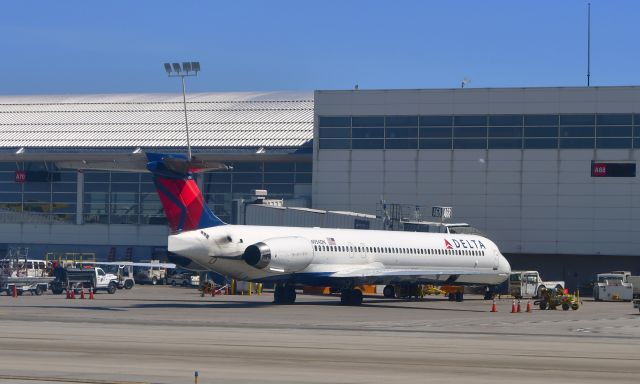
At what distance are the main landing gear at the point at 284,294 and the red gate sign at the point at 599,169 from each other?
102ft

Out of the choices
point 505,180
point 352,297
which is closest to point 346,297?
point 352,297

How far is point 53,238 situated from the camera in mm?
92688

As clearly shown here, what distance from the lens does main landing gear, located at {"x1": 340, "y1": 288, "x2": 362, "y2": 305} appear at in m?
55.8

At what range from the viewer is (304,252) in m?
53.5

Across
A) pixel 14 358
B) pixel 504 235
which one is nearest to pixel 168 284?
pixel 504 235

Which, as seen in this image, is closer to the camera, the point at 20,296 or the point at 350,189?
the point at 20,296

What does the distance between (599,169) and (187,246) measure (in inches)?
1532

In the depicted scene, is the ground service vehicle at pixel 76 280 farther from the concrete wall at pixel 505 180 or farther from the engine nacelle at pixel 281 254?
the concrete wall at pixel 505 180

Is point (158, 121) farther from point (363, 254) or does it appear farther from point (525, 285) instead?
point (363, 254)

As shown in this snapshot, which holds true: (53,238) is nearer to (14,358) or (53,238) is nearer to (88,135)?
(88,135)

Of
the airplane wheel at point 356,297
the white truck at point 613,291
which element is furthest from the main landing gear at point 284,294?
the white truck at point 613,291

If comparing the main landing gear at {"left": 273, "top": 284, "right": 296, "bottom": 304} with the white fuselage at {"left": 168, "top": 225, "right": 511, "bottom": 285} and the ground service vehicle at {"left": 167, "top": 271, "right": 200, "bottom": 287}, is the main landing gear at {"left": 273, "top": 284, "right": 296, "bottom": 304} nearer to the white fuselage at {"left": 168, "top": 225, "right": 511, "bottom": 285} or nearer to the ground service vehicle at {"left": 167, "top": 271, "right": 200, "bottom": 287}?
the white fuselage at {"left": 168, "top": 225, "right": 511, "bottom": 285}

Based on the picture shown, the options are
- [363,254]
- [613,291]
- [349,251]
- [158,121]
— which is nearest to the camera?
[349,251]

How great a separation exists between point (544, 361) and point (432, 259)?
35.7 meters
